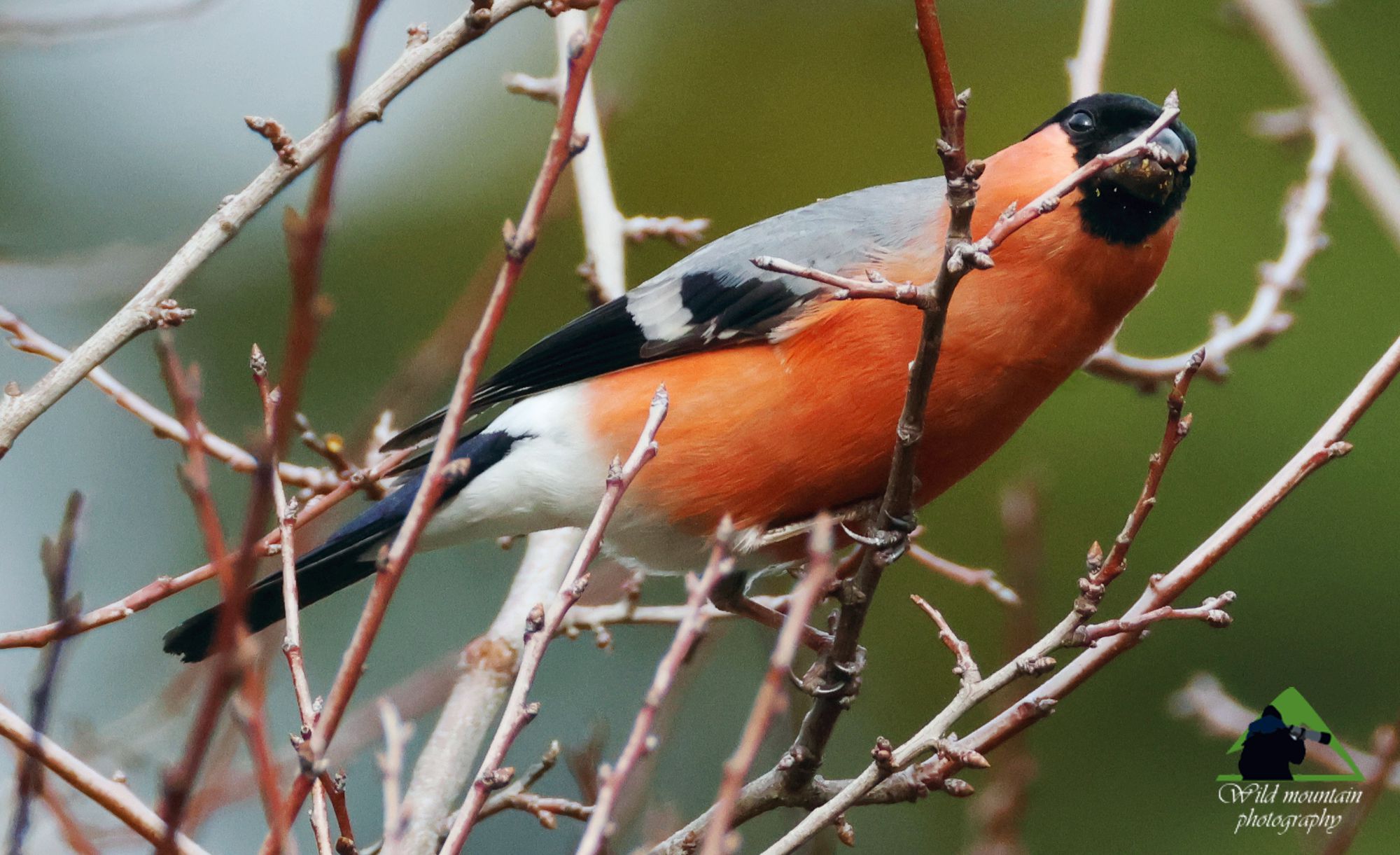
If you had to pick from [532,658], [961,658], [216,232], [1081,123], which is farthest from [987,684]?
→ [1081,123]

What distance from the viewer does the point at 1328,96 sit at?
236 cm

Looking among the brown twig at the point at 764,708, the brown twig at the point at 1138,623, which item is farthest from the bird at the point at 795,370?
the brown twig at the point at 764,708

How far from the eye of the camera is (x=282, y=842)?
3.47 ft

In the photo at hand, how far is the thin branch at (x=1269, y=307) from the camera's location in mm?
3314

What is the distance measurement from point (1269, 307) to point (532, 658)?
270cm

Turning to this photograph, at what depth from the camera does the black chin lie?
2.67 metres

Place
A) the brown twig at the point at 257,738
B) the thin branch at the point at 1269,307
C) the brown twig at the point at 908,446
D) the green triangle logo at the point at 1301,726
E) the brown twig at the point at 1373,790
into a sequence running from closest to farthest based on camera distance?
1. the brown twig at the point at 257,738
2. the brown twig at the point at 908,446
3. the brown twig at the point at 1373,790
4. the green triangle logo at the point at 1301,726
5. the thin branch at the point at 1269,307

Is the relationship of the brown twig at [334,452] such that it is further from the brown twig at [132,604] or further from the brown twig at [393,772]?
the brown twig at [393,772]

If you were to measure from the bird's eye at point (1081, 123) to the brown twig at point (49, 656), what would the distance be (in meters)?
2.32

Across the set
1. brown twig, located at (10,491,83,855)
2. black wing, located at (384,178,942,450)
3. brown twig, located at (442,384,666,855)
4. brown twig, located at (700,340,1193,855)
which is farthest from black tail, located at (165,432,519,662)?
brown twig, located at (10,491,83,855)

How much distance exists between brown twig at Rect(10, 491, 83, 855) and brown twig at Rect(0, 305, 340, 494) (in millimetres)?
724

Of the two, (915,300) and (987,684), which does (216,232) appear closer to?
(915,300)

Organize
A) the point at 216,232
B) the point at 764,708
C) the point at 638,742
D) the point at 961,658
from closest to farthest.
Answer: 1. the point at 764,708
2. the point at 638,742
3. the point at 216,232
4. the point at 961,658

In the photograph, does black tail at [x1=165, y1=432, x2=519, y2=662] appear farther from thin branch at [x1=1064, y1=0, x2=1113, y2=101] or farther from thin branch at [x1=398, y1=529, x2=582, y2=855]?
thin branch at [x1=1064, y1=0, x2=1113, y2=101]
